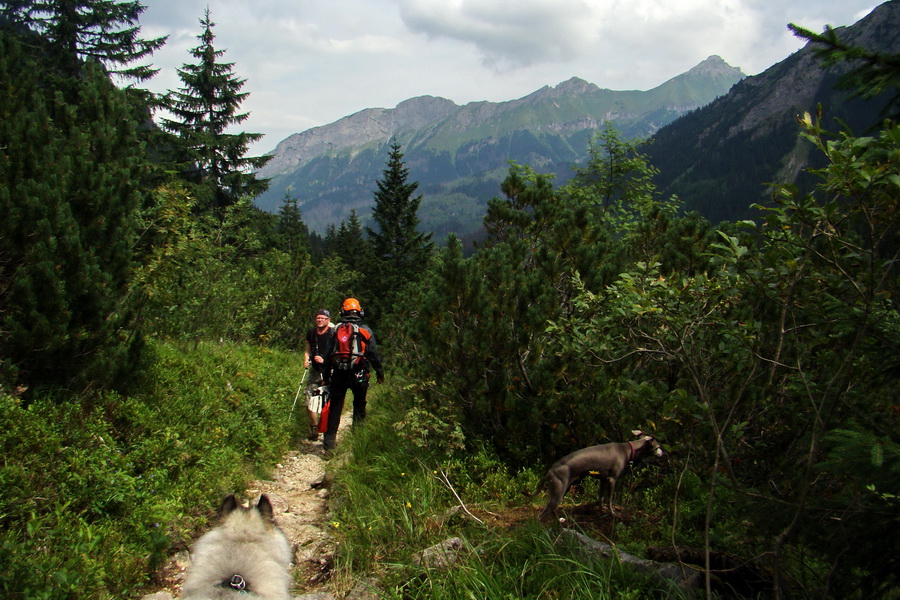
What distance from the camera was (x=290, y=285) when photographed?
49.6 ft

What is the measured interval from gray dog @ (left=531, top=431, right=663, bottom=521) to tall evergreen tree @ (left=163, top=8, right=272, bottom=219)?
26.4 m

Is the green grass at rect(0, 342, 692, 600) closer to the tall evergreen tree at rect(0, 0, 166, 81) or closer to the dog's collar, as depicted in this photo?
the dog's collar

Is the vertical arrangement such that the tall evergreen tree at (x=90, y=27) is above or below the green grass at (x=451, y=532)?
above

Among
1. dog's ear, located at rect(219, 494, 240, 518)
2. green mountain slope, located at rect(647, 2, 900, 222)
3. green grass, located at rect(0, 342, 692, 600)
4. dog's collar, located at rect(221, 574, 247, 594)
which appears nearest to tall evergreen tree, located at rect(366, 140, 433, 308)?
green grass, located at rect(0, 342, 692, 600)

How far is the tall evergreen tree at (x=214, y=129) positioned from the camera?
2688 cm

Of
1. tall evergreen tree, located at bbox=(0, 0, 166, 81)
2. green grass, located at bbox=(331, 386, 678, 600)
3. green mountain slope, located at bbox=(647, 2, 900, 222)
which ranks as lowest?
green grass, located at bbox=(331, 386, 678, 600)

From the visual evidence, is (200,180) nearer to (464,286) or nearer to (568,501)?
(464,286)

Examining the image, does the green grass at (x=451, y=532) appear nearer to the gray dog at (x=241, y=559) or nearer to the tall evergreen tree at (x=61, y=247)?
the gray dog at (x=241, y=559)

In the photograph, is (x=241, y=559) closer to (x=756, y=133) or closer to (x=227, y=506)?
(x=227, y=506)

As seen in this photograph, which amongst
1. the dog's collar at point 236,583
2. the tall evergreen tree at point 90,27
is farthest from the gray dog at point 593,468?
the tall evergreen tree at point 90,27

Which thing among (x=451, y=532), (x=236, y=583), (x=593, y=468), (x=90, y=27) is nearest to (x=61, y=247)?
(x=236, y=583)

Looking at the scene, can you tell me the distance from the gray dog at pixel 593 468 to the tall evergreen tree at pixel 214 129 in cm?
2637

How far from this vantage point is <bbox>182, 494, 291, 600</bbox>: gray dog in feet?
9.77

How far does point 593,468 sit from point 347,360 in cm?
446
